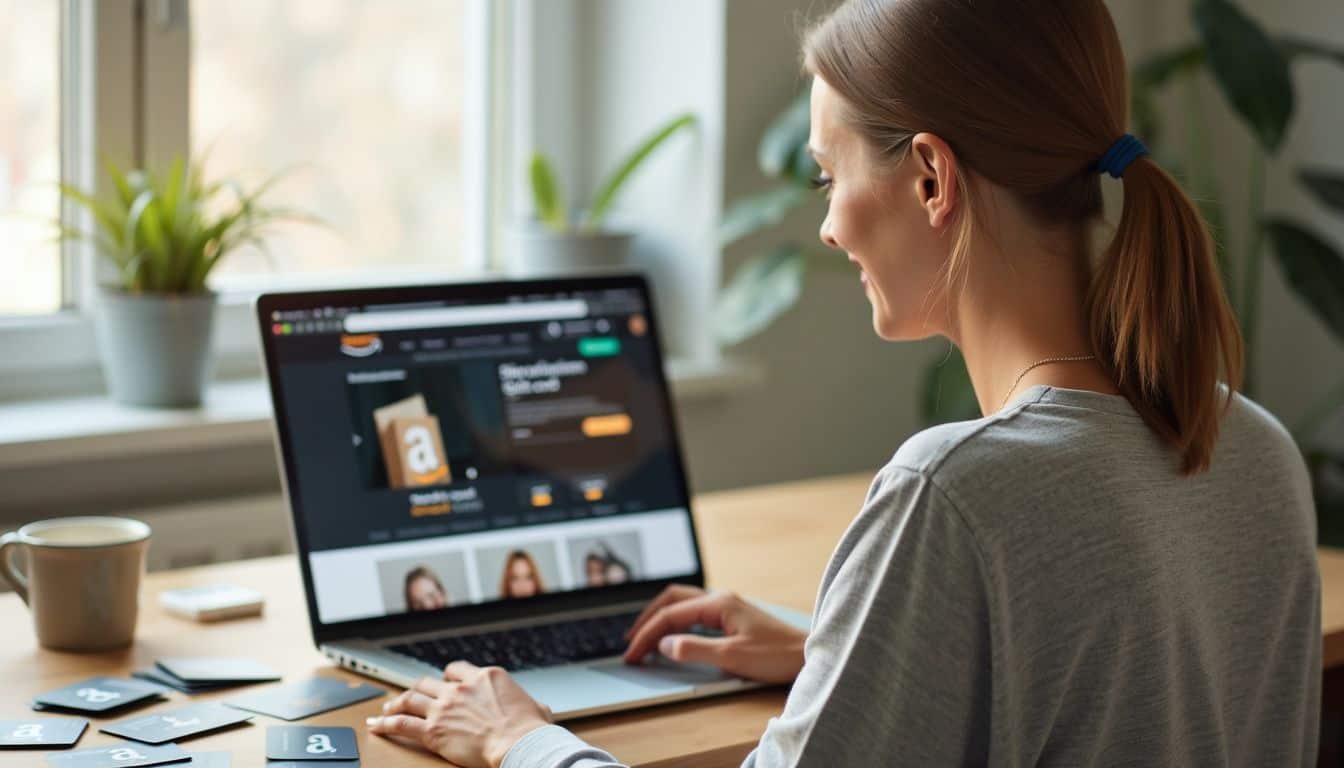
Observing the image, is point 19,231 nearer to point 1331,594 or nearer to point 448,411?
point 448,411

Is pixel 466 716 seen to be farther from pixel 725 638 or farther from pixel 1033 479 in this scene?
pixel 1033 479

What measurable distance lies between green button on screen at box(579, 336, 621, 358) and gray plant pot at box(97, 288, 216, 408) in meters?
0.71

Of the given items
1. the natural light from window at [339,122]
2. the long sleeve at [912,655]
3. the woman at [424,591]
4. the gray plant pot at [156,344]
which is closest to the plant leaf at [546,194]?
the natural light from window at [339,122]

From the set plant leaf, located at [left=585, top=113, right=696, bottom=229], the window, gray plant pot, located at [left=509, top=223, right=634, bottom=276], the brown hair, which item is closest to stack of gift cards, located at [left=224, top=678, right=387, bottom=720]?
the brown hair

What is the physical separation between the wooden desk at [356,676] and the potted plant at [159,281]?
0.48 meters

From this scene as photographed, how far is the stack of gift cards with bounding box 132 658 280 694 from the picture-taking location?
47.8 inches

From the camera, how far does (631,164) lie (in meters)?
2.38

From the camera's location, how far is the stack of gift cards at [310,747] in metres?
1.06

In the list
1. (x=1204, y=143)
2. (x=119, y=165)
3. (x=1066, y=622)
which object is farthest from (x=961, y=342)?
(x=1204, y=143)

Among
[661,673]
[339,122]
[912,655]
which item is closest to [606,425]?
[661,673]

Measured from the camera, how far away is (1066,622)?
37.0 inches

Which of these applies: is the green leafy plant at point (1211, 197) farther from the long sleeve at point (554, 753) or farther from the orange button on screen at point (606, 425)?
the long sleeve at point (554, 753)

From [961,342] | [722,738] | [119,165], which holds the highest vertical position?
[119,165]

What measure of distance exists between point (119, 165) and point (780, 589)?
1110 millimetres
